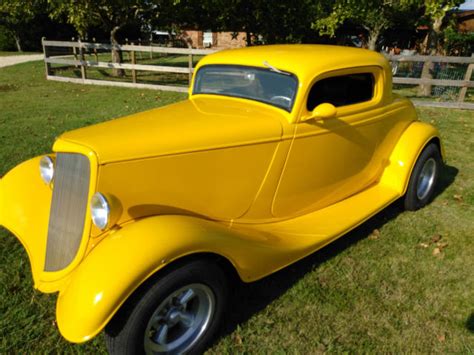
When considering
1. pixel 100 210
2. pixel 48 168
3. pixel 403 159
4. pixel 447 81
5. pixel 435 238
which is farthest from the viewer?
pixel 447 81

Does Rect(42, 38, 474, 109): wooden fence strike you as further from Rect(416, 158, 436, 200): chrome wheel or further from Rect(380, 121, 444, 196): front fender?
Rect(380, 121, 444, 196): front fender

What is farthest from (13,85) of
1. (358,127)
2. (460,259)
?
(460,259)

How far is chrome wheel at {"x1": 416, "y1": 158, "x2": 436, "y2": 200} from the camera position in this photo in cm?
441

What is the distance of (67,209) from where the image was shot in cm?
247

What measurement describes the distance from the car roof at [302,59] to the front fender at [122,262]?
1.53 meters

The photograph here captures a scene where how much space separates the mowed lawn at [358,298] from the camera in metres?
2.57

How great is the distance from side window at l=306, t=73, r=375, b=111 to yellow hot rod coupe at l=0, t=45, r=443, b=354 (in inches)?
0.6

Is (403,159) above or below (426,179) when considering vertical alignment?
above

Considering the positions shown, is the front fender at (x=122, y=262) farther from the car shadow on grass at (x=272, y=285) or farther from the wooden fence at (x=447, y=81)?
the wooden fence at (x=447, y=81)

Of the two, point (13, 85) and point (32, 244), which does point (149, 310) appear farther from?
point (13, 85)

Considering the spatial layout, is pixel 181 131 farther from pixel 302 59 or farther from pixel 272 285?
pixel 272 285

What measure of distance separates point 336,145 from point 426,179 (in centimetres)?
187

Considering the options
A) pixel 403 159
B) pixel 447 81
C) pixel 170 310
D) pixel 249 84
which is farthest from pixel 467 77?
pixel 170 310

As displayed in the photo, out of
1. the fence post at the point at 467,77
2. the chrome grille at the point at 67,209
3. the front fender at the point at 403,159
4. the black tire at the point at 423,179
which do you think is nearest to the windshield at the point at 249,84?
the chrome grille at the point at 67,209
